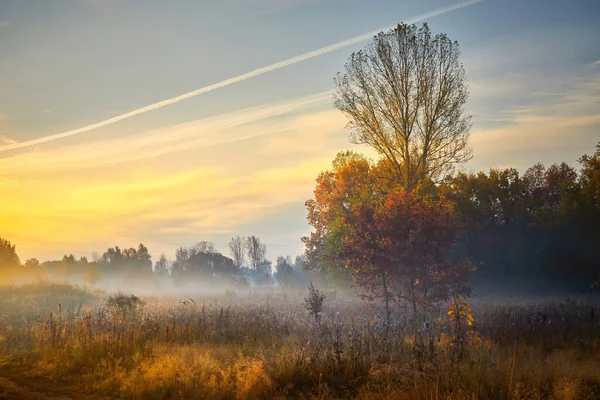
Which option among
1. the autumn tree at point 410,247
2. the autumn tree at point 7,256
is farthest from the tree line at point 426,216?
the autumn tree at point 7,256

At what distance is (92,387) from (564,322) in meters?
15.8

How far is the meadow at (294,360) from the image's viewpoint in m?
8.02

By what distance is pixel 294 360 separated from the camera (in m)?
9.19

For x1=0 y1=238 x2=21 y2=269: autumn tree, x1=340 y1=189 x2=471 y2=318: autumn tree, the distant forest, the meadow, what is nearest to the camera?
the meadow

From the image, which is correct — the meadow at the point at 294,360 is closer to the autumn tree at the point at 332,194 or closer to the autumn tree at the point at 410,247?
the autumn tree at the point at 410,247

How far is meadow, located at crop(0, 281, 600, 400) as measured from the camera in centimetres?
802

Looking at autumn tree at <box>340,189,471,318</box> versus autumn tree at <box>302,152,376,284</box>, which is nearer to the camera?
autumn tree at <box>340,189,471,318</box>

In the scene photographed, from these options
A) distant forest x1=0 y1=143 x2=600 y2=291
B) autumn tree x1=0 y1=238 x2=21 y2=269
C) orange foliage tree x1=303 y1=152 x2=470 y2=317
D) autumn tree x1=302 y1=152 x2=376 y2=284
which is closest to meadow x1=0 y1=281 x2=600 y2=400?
orange foliage tree x1=303 y1=152 x2=470 y2=317

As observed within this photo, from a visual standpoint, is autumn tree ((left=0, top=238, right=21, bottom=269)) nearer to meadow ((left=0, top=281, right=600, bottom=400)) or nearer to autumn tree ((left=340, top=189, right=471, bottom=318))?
meadow ((left=0, top=281, right=600, bottom=400))

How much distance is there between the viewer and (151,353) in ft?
37.1

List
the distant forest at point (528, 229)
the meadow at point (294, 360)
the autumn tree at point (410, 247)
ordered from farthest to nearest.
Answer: the distant forest at point (528, 229) < the autumn tree at point (410, 247) < the meadow at point (294, 360)

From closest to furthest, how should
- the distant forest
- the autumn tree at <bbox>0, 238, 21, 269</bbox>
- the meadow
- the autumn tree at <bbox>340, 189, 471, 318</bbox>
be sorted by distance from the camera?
1. the meadow
2. the autumn tree at <bbox>340, 189, 471, 318</bbox>
3. the distant forest
4. the autumn tree at <bbox>0, 238, 21, 269</bbox>

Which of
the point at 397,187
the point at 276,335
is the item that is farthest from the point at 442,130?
the point at 276,335

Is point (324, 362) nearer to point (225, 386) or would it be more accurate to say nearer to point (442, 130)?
point (225, 386)
